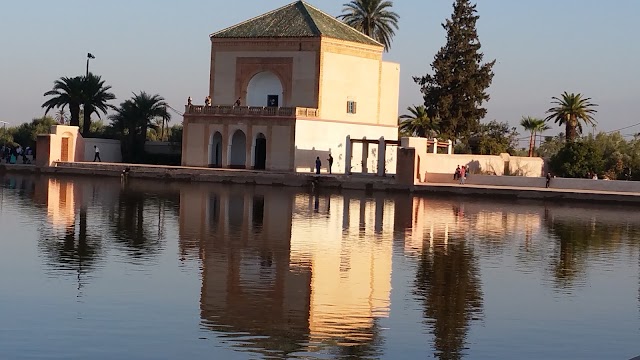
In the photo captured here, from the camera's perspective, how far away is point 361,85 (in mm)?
48219

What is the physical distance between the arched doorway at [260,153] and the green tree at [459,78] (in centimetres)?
1053

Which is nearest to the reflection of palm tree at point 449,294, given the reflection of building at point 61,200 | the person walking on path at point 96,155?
the reflection of building at point 61,200

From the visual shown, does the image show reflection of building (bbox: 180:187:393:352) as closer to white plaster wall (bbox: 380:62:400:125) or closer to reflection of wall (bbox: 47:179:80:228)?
reflection of wall (bbox: 47:179:80:228)

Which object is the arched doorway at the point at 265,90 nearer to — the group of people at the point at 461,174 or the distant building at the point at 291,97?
the distant building at the point at 291,97

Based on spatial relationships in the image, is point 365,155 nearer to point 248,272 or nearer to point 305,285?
point 248,272

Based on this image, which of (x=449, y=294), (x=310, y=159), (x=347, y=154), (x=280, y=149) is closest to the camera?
(x=449, y=294)

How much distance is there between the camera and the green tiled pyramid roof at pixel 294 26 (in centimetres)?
4681

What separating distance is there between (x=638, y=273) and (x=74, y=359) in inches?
423

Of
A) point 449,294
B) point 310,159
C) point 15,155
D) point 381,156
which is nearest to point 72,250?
point 449,294

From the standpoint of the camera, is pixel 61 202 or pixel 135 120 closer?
pixel 61 202

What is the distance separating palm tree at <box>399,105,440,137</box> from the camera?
183 ft

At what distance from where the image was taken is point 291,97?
47.3 meters

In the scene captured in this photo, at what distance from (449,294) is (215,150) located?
34522 millimetres

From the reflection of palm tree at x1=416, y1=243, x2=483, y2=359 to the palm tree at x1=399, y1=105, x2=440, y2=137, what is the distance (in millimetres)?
35833
